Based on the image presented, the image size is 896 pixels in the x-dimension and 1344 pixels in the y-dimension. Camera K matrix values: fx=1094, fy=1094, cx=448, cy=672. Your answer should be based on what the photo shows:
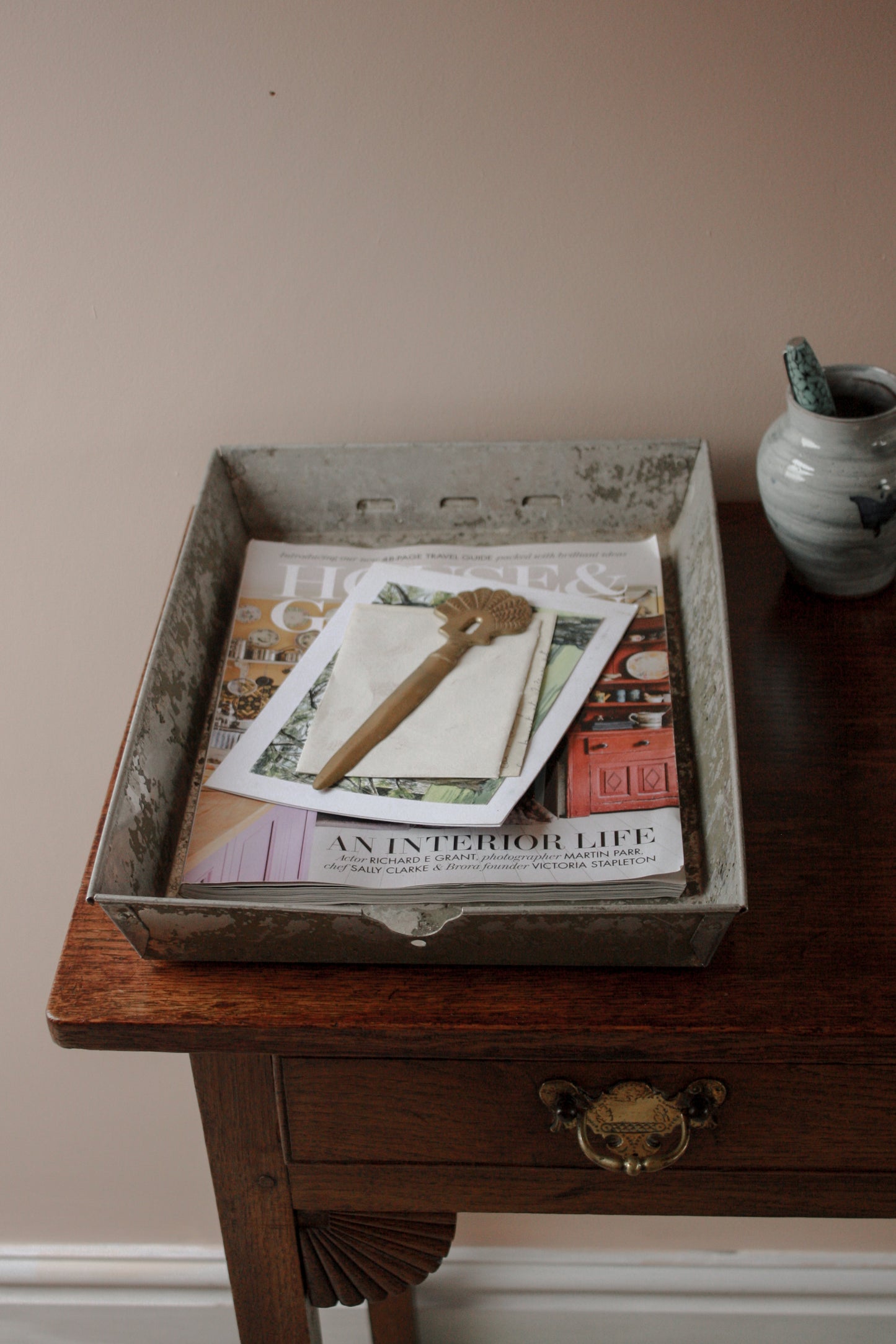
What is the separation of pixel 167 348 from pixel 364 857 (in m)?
0.42

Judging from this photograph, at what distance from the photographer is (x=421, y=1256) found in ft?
2.21

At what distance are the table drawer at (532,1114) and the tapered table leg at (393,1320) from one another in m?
0.63

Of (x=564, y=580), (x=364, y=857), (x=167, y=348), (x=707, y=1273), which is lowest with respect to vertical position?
(x=707, y=1273)

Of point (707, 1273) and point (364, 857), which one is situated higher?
point (364, 857)

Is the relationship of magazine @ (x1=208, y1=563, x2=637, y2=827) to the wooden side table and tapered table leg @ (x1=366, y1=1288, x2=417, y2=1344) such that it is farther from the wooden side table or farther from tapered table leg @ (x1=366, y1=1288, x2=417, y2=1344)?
tapered table leg @ (x1=366, y1=1288, x2=417, y2=1344)

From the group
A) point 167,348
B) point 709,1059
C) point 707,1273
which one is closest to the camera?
point 709,1059

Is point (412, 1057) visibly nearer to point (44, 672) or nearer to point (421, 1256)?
point (421, 1256)

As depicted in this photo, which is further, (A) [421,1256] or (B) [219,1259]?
(B) [219,1259]

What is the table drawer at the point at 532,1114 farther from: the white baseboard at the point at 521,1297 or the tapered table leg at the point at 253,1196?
the white baseboard at the point at 521,1297

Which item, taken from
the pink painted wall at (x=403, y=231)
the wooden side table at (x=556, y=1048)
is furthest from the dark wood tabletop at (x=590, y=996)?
the pink painted wall at (x=403, y=231)

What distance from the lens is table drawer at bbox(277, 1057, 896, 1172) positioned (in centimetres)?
54

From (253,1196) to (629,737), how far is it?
32 centimetres

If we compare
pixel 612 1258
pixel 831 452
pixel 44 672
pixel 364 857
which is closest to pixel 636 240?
pixel 831 452

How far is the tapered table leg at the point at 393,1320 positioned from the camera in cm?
110
